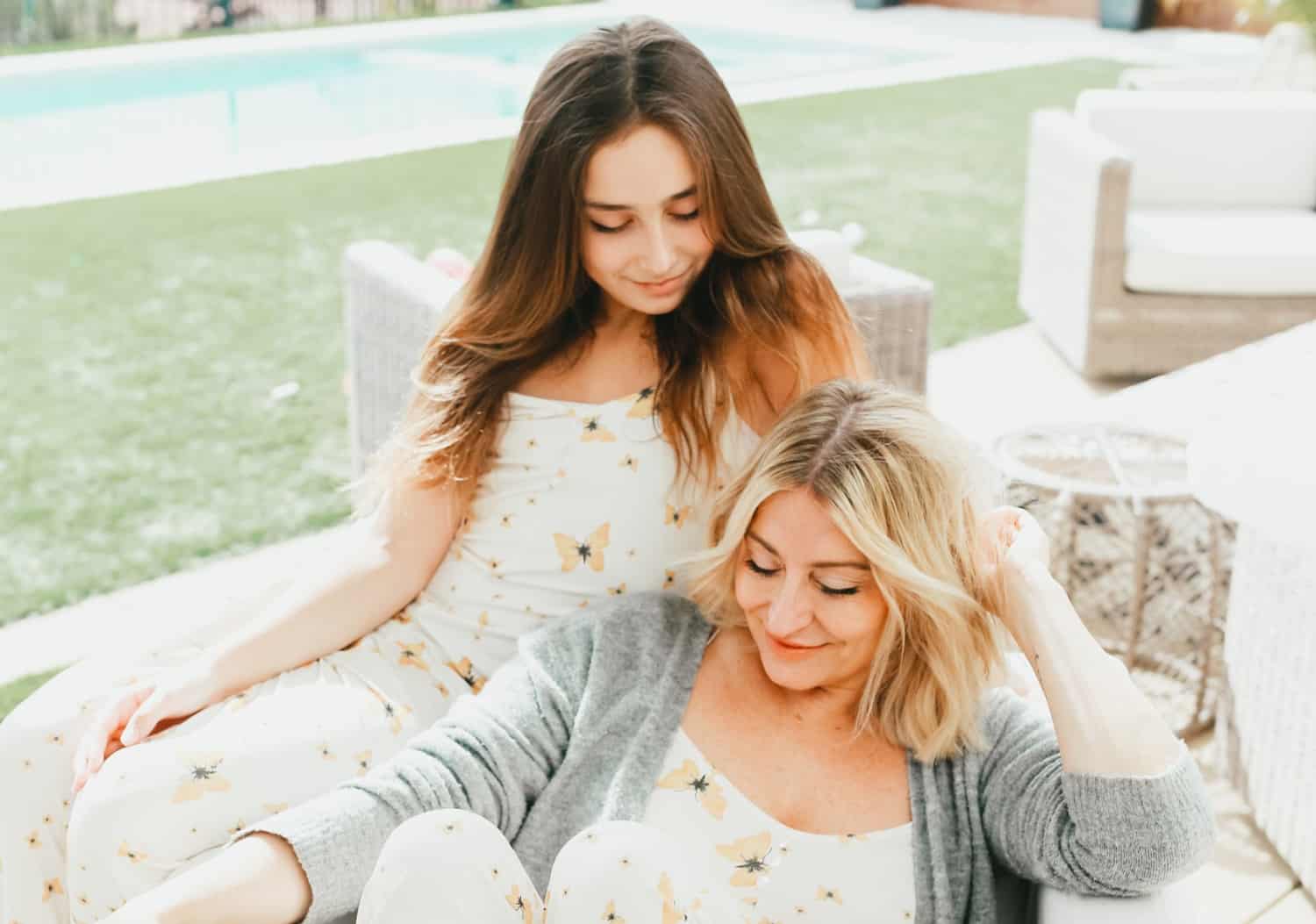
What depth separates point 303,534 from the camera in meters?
3.66

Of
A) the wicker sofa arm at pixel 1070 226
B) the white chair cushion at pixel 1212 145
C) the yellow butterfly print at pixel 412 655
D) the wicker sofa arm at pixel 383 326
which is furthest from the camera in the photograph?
the white chair cushion at pixel 1212 145

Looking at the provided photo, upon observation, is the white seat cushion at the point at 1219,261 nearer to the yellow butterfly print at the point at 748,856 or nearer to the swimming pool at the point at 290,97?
the yellow butterfly print at the point at 748,856

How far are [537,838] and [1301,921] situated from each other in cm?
127

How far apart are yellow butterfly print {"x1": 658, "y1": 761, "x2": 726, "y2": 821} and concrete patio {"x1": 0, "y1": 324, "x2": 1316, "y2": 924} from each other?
51cm

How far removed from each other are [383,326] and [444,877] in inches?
75.2

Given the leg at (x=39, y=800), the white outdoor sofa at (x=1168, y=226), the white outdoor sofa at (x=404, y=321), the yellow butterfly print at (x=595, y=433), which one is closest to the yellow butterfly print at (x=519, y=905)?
the leg at (x=39, y=800)

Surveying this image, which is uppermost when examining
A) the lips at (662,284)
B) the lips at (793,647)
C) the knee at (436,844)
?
the lips at (662,284)

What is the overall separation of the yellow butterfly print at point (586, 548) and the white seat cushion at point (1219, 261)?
2.98 metres

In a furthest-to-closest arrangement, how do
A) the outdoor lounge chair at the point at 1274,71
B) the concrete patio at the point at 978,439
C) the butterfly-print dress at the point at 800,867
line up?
the outdoor lounge chair at the point at 1274,71 → the concrete patio at the point at 978,439 → the butterfly-print dress at the point at 800,867

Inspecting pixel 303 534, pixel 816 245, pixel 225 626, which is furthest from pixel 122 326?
pixel 225 626

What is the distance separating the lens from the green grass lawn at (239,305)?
375cm

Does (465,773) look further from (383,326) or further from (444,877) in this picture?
(383,326)

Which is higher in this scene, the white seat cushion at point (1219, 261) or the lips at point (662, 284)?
the lips at point (662, 284)

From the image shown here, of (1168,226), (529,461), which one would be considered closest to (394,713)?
(529,461)
